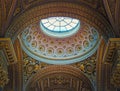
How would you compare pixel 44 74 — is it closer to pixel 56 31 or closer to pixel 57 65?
pixel 57 65

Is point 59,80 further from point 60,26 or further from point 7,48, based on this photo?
point 7,48

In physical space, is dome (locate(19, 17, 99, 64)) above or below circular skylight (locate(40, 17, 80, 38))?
below

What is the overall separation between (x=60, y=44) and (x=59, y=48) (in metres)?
0.22

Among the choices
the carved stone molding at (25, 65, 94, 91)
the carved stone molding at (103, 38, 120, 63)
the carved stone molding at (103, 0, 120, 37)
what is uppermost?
the carved stone molding at (103, 0, 120, 37)

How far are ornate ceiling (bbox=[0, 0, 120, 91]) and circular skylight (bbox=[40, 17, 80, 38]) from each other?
0.93 feet

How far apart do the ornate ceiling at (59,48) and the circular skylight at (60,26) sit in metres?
0.28

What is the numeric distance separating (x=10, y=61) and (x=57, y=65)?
198 inches

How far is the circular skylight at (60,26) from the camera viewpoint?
1848 cm

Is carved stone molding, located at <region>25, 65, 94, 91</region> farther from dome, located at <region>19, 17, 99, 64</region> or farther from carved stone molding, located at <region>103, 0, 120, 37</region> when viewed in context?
carved stone molding, located at <region>103, 0, 120, 37</region>

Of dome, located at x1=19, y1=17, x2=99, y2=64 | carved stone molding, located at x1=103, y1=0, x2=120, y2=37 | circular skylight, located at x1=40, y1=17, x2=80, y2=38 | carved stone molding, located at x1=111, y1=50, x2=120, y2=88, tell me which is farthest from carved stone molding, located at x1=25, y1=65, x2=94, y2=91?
carved stone molding, located at x1=103, y1=0, x2=120, y2=37

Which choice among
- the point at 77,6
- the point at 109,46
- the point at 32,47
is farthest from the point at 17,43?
the point at 109,46

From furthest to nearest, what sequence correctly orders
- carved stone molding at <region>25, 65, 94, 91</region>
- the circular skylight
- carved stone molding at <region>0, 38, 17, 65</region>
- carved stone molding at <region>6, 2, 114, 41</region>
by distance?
1. the circular skylight
2. carved stone molding at <region>25, 65, 94, 91</region>
3. carved stone molding at <region>6, 2, 114, 41</region>
4. carved stone molding at <region>0, 38, 17, 65</region>

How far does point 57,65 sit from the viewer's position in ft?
57.7

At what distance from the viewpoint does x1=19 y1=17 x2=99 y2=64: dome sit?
17.4 meters
